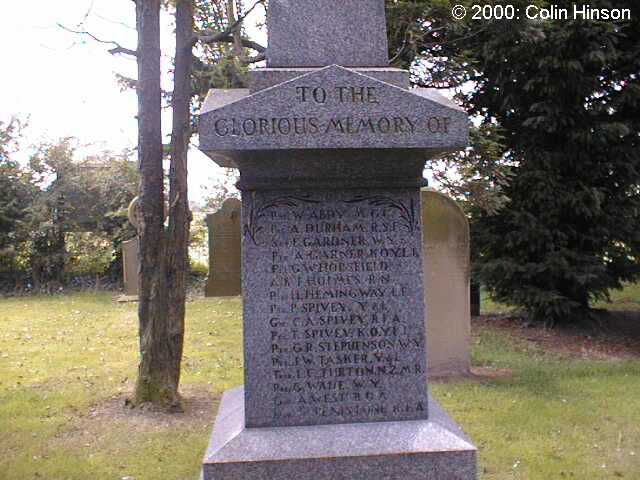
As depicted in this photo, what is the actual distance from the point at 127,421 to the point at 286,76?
4.29 m

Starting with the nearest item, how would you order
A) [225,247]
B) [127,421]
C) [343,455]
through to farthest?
[343,455]
[127,421]
[225,247]

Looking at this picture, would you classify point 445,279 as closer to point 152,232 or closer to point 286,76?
point 152,232

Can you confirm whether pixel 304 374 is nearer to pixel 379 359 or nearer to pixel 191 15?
pixel 379 359

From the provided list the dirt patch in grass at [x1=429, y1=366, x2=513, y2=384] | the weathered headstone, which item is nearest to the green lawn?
the dirt patch in grass at [x1=429, y1=366, x2=513, y2=384]

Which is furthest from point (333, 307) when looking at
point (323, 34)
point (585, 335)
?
point (585, 335)

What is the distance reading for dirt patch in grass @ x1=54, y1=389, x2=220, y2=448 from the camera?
6199 mm

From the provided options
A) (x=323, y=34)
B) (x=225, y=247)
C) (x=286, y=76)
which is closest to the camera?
(x=286, y=76)

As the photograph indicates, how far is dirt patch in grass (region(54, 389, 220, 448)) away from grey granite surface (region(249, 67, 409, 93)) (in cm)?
387

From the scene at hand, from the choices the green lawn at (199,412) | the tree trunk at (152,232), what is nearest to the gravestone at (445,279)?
the green lawn at (199,412)

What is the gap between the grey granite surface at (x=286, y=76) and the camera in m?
3.60

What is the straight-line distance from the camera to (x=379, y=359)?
369cm

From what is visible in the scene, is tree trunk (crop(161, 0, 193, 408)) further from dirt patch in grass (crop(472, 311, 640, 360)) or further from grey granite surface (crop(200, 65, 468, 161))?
dirt patch in grass (crop(472, 311, 640, 360))

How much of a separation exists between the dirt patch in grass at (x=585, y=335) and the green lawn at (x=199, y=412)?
22.9 inches

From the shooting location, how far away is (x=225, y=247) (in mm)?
13922
